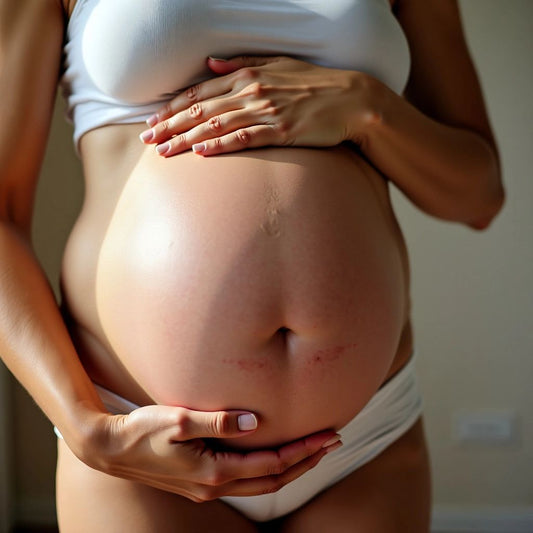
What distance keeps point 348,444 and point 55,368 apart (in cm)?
37

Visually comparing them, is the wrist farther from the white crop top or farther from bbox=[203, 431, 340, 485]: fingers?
bbox=[203, 431, 340, 485]: fingers

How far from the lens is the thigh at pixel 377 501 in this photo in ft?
2.99

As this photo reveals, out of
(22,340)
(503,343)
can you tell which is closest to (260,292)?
(22,340)

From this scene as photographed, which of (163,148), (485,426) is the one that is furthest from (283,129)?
(485,426)

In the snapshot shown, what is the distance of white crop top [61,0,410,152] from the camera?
826 millimetres

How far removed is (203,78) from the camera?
0.88 meters

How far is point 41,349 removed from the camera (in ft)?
2.70

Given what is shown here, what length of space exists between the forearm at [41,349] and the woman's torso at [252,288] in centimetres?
5

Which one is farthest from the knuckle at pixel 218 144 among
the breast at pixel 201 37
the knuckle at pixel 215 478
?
the knuckle at pixel 215 478

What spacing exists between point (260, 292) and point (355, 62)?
324 mm

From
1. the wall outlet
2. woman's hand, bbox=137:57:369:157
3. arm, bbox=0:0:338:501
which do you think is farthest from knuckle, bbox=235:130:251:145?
the wall outlet

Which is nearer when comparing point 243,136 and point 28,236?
point 243,136

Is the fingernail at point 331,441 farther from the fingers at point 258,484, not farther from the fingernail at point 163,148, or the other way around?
the fingernail at point 163,148

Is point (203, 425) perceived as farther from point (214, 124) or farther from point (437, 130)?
point (437, 130)
